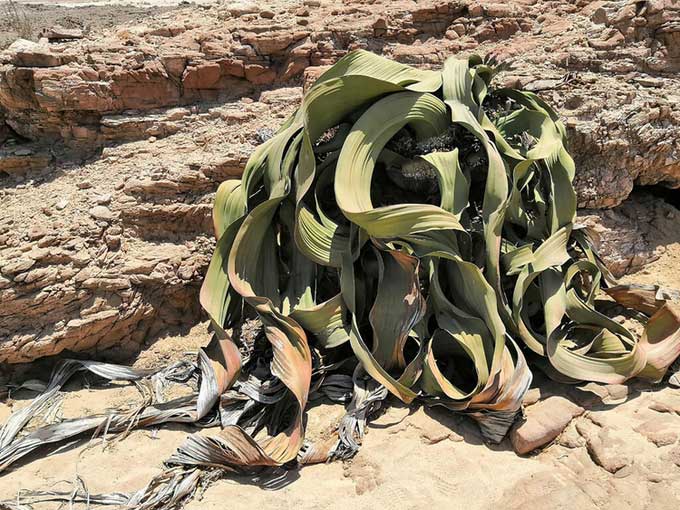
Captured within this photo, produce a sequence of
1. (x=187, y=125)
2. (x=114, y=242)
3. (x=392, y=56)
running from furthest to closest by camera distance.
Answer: (x=392, y=56) → (x=187, y=125) → (x=114, y=242)

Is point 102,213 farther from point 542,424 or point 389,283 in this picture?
point 542,424

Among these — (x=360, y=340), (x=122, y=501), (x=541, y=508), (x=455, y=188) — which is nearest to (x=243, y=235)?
(x=360, y=340)

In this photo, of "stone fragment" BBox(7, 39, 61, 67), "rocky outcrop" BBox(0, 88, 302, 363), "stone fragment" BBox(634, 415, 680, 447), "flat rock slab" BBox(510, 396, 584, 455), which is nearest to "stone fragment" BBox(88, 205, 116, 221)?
"rocky outcrop" BBox(0, 88, 302, 363)

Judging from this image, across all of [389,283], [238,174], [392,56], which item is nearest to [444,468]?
[389,283]

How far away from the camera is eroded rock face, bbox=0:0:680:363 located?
2426 millimetres

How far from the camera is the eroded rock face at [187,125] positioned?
2.43 metres

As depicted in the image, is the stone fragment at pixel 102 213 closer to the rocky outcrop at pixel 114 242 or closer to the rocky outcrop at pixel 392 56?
the rocky outcrop at pixel 114 242

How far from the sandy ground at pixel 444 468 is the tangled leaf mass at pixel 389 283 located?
0.07 m

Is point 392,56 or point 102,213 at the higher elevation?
point 392,56

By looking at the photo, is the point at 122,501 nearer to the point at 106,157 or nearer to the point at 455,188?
the point at 455,188

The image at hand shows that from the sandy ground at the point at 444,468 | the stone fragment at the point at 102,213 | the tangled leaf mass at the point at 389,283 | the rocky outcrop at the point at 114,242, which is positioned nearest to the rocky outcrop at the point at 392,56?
the rocky outcrop at the point at 114,242

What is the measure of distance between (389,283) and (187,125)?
1660 millimetres

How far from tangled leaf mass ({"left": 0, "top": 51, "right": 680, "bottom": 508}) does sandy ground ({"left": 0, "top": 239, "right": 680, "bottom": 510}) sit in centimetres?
7

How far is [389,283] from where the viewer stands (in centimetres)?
212
